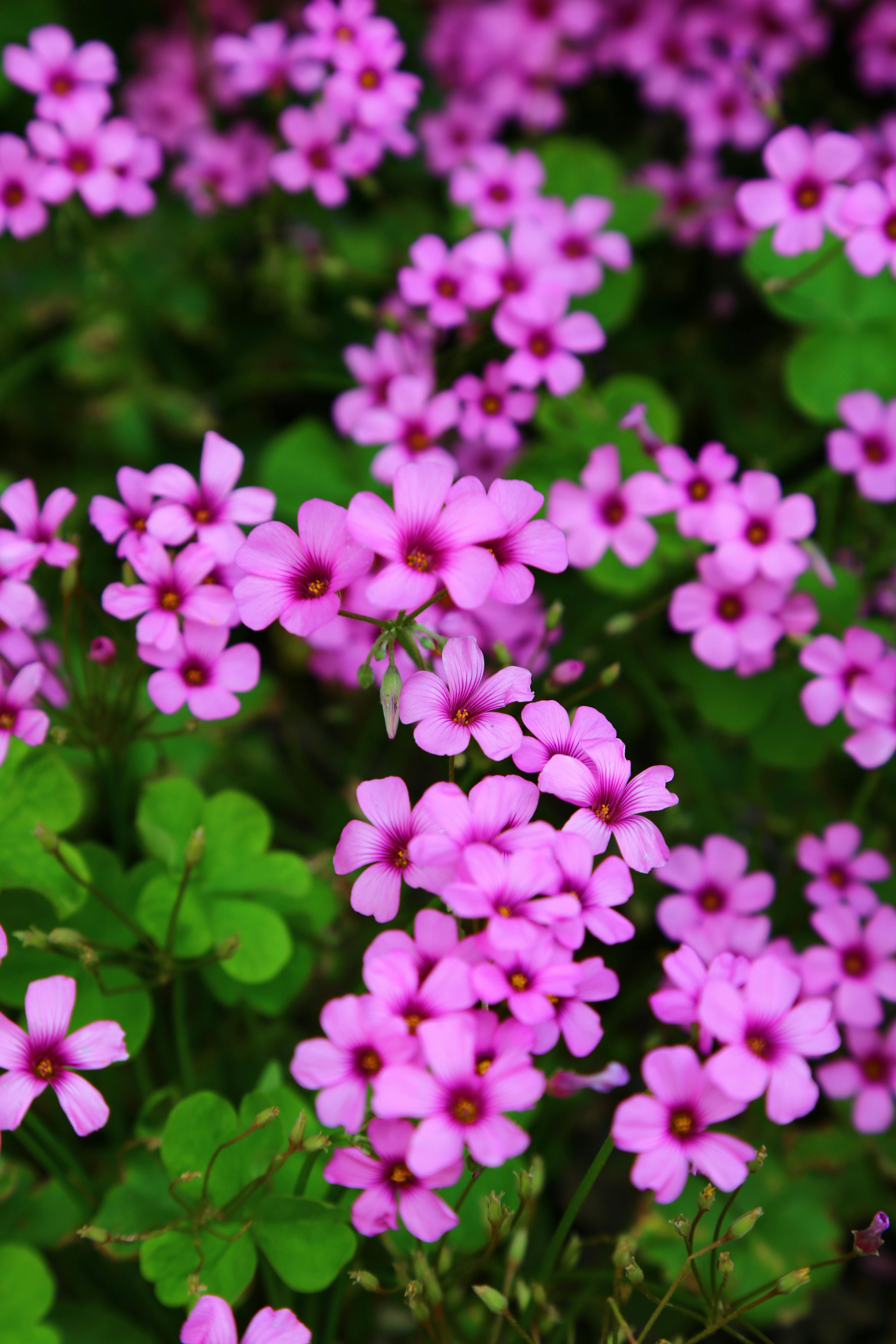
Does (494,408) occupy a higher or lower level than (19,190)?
lower

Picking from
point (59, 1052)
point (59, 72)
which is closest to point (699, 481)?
point (59, 1052)

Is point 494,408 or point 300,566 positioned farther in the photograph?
point 494,408

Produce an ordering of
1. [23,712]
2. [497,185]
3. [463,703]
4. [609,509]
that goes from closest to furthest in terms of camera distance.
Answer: [463,703], [23,712], [609,509], [497,185]

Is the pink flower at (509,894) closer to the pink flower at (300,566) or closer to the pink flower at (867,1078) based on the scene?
the pink flower at (300,566)

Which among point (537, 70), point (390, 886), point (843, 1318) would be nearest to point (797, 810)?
point (843, 1318)

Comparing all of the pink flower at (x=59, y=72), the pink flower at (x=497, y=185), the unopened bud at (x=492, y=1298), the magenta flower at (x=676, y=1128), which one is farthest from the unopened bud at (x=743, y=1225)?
the pink flower at (x=59, y=72)

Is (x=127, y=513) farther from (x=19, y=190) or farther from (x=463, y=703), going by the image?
(x=19, y=190)
